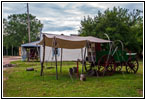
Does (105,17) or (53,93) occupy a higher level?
(105,17)

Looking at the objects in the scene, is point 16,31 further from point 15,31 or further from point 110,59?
point 110,59

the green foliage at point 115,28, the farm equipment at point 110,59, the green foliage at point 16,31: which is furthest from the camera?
the green foliage at point 16,31

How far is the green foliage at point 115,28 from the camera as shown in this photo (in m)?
18.4

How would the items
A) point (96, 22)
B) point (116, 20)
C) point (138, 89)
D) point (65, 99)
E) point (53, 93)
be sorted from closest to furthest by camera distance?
point (65, 99) → point (53, 93) → point (138, 89) → point (116, 20) → point (96, 22)

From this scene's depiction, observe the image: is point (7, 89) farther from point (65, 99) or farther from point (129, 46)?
point (129, 46)

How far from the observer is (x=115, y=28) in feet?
59.8

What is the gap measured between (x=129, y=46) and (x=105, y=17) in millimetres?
3902

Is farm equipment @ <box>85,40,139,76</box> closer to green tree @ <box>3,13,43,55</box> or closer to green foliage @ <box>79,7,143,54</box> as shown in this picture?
green foliage @ <box>79,7,143,54</box>

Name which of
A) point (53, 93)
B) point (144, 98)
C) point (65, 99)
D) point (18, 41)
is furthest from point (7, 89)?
point (18, 41)

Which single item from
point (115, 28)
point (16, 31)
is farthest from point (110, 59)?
point (16, 31)

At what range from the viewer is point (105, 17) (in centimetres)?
1955

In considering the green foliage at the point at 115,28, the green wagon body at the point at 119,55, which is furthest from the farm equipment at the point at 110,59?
the green foliage at the point at 115,28

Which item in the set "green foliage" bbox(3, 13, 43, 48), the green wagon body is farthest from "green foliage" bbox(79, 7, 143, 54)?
"green foliage" bbox(3, 13, 43, 48)

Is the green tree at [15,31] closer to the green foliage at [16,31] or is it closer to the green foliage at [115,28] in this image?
the green foliage at [16,31]
